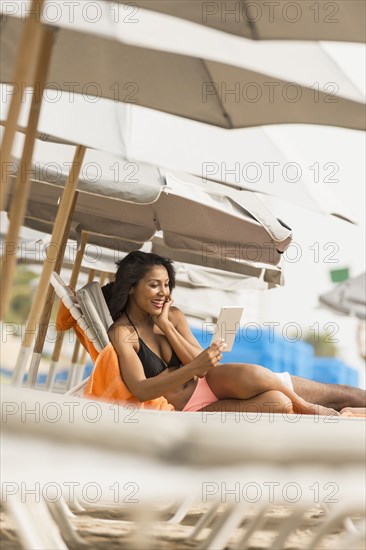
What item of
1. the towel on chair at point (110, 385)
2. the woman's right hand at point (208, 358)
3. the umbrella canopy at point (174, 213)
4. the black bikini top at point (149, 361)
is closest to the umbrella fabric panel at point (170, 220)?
the umbrella canopy at point (174, 213)

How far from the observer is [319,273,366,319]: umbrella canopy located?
1181 centimetres

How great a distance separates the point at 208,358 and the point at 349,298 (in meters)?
8.37

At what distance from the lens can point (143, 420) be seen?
0.88m

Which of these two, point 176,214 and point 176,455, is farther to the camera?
point 176,214

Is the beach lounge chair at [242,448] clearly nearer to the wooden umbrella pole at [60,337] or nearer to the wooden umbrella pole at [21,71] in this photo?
the wooden umbrella pole at [21,71]

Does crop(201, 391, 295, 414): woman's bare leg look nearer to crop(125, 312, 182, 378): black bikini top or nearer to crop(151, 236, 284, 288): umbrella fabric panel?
crop(125, 312, 182, 378): black bikini top

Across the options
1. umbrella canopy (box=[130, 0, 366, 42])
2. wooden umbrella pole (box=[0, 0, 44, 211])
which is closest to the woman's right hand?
umbrella canopy (box=[130, 0, 366, 42])

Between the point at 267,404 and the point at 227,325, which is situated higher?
the point at 227,325

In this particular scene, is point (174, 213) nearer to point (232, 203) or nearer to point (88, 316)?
point (232, 203)

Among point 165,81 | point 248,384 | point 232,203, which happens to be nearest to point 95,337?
point 248,384

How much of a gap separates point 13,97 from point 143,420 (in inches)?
64.8

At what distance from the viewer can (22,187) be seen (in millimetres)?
2787

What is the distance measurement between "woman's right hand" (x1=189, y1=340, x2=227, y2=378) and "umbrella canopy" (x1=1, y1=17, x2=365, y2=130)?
114 centimetres

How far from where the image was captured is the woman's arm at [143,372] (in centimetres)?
381
